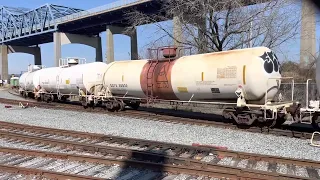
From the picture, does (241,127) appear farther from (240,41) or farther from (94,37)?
(94,37)

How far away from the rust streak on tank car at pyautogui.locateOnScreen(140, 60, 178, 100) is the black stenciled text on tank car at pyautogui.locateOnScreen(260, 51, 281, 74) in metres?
4.35

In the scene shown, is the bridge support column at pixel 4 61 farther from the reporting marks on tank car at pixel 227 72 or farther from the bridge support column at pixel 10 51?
the reporting marks on tank car at pixel 227 72

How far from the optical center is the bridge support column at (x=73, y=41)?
249ft

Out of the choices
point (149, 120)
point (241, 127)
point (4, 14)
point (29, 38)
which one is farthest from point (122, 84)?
point (4, 14)

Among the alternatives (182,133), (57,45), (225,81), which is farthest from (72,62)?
(57,45)

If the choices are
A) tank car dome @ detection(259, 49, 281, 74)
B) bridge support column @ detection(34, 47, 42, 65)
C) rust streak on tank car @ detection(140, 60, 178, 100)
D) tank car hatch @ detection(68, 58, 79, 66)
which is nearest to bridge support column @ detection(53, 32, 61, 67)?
bridge support column @ detection(34, 47, 42, 65)

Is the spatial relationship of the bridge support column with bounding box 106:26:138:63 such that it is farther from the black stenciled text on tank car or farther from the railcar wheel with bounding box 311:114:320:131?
the railcar wheel with bounding box 311:114:320:131

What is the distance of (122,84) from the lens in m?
16.7

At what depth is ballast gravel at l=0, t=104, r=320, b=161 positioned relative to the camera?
27.8ft

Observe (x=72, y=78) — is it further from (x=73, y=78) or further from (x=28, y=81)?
(x=28, y=81)

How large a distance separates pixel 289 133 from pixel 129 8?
1764 inches

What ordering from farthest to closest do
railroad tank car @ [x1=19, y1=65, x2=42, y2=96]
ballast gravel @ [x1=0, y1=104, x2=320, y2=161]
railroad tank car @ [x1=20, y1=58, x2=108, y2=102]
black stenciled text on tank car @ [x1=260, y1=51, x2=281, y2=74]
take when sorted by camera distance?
railroad tank car @ [x1=19, y1=65, x2=42, y2=96]
railroad tank car @ [x1=20, y1=58, x2=108, y2=102]
black stenciled text on tank car @ [x1=260, y1=51, x2=281, y2=74]
ballast gravel @ [x1=0, y1=104, x2=320, y2=161]

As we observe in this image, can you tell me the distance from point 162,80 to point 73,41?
68.4 meters

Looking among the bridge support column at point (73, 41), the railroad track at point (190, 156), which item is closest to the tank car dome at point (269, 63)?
the railroad track at point (190, 156)
